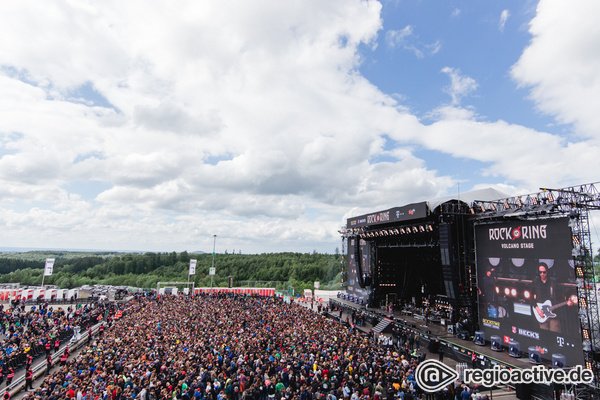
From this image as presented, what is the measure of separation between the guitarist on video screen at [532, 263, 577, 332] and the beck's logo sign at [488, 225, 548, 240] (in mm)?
1398

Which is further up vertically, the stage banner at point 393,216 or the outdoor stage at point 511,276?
the stage banner at point 393,216

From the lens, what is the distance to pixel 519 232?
55.1 ft

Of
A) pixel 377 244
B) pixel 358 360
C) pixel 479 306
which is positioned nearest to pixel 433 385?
pixel 358 360

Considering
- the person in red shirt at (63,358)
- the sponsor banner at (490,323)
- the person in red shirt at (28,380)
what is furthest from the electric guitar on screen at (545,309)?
the person in red shirt at (28,380)

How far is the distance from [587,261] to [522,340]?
5.25 m

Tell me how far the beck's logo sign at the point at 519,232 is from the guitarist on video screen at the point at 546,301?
1.40 m

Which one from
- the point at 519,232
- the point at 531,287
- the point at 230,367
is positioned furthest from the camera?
the point at 519,232

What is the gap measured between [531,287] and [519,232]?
105 inches

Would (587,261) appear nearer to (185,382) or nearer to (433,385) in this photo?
(433,385)

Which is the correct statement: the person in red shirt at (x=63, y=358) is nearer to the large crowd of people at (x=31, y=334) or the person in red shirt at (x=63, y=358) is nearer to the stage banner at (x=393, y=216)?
the large crowd of people at (x=31, y=334)

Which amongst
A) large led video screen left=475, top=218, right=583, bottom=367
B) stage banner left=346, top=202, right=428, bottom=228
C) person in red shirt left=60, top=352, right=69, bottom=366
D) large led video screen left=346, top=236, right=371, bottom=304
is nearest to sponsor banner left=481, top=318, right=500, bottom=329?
large led video screen left=475, top=218, right=583, bottom=367

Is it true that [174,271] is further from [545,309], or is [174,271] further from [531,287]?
[545,309]

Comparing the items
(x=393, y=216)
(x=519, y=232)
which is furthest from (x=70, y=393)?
(x=393, y=216)

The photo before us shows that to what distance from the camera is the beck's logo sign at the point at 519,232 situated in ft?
51.4
